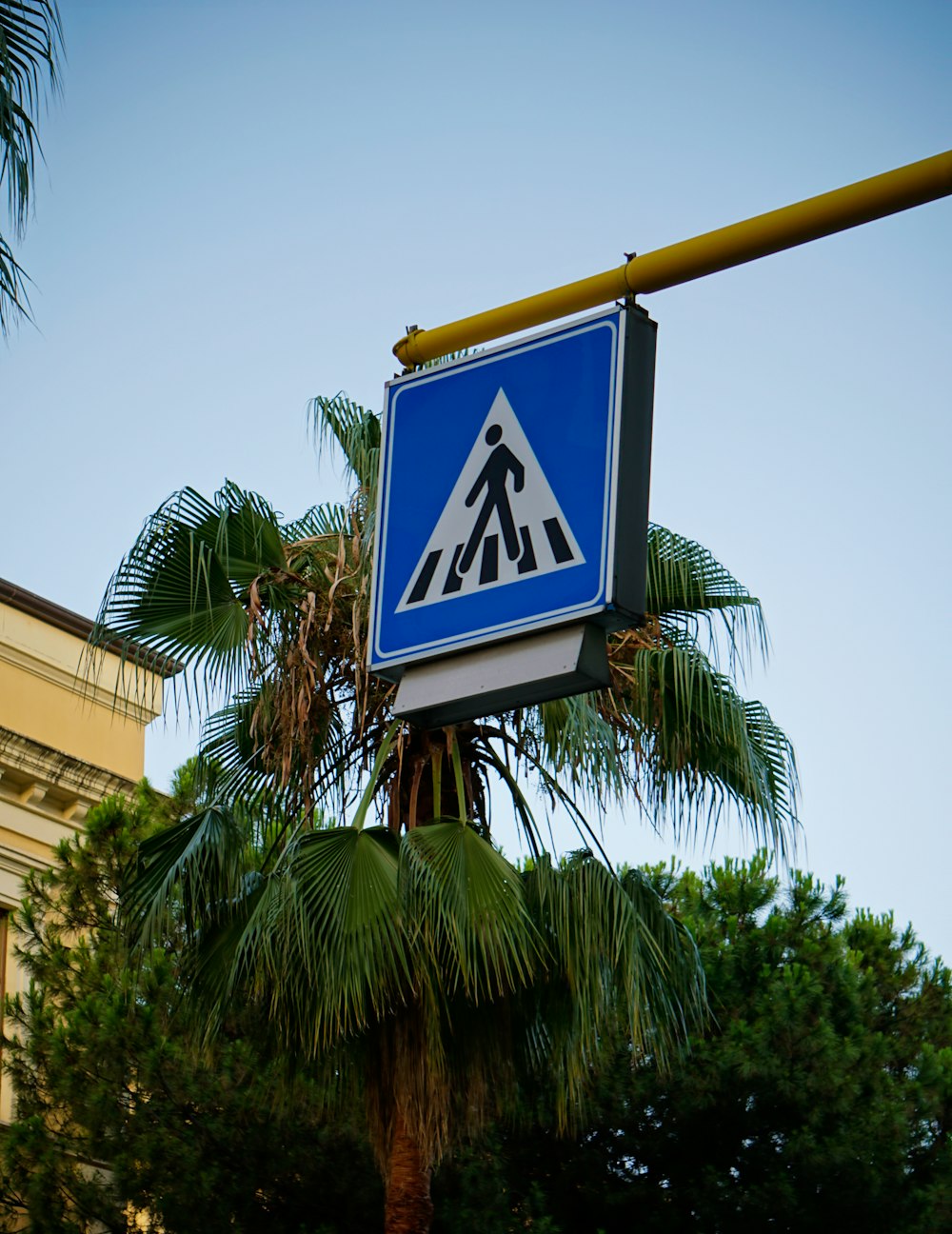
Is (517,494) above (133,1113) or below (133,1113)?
below

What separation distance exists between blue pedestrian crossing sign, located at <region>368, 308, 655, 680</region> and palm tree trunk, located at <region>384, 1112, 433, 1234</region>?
26.5ft

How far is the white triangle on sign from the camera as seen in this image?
3.65m

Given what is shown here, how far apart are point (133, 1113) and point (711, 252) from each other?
12172 mm

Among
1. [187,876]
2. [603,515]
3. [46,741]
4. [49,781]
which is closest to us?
[603,515]

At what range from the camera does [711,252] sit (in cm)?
401

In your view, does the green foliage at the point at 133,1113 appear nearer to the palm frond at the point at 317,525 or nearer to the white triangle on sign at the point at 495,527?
the palm frond at the point at 317,525

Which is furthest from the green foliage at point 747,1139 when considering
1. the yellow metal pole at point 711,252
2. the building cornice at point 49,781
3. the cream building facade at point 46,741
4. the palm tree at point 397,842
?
the yellow metal pole at point 711,252

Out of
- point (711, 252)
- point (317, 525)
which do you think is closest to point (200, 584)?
point (317, 525)

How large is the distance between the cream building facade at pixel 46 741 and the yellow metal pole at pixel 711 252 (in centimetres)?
1407

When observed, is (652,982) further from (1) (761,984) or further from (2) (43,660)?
(2) (43,660)

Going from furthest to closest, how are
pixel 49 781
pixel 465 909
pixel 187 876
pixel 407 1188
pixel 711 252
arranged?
pixel 49 781
pixel 187 876
pixel 407 1188
pixel 465 909
pixel 711 252

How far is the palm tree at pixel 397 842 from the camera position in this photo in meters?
10.9

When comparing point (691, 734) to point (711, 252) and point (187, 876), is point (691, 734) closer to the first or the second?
point (187, 876)

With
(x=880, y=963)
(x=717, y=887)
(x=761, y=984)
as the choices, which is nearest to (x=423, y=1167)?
(x=761, y=984)
